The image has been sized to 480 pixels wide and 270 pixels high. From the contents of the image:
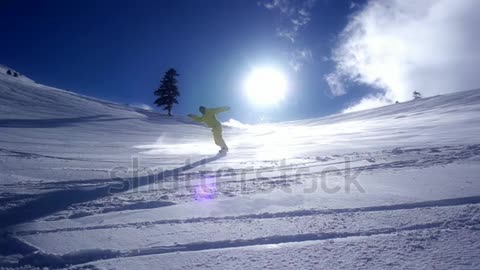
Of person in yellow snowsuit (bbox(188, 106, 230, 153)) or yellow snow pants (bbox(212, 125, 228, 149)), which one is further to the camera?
person in yellow snowsuit (bbox(188, 106, 230, 153))

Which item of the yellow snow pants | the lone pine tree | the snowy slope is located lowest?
the snowy slope

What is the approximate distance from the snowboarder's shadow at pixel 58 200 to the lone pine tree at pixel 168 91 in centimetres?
4115

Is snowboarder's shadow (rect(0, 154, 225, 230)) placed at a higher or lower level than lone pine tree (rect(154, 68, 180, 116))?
lower

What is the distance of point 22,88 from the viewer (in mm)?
31828

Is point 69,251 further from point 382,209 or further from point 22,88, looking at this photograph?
point 22,88

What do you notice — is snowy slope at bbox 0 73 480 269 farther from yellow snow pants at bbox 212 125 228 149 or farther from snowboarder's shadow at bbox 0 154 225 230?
Result: yellow snow pants at bbox 212 125 228 149

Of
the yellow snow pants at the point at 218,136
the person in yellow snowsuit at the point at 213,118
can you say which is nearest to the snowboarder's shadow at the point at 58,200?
the yellow snow pants at the point at 218,136

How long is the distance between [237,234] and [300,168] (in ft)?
10.9

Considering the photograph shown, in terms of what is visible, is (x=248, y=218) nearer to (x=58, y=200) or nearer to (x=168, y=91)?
(x=58, y=200)

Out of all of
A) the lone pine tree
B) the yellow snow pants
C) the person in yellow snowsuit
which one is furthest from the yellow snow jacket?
the lone pine tree

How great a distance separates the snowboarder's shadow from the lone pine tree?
41.1m

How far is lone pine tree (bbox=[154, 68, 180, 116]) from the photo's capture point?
148 ft

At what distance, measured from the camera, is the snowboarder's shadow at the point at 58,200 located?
9.86 feet

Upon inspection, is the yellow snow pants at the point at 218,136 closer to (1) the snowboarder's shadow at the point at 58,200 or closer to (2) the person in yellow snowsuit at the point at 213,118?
(2) the person in yellow snowsuit at the point at 213,118
